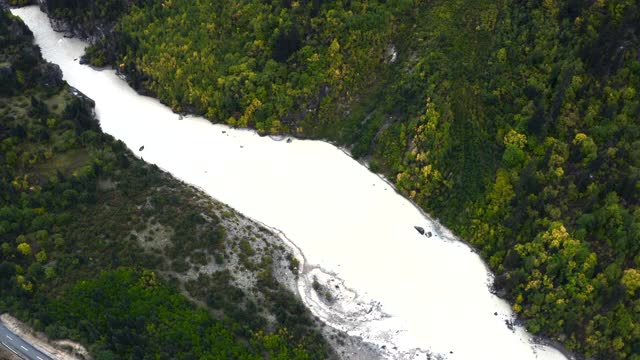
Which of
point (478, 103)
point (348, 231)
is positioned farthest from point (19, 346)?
point (478, 103)

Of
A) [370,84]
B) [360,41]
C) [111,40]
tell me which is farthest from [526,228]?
[111,40]

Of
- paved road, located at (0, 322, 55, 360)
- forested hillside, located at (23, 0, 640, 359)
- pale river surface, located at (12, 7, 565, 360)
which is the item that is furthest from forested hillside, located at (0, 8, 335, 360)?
forested hillside, located at (23, 0, 640, 359)

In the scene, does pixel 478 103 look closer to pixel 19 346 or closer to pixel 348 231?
pixel 348 231

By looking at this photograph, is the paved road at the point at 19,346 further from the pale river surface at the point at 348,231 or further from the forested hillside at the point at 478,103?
the forested hillside at the point at 478,103

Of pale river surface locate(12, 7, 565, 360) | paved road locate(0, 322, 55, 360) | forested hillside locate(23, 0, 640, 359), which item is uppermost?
forested hillside locate(23, 0, 640, 359)

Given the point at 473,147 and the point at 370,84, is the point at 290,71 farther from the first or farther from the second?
the point at 473,147

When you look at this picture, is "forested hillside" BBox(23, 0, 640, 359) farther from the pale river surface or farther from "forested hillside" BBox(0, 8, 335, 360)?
"forested hillside" BBox(0, 8, 335, 360)
